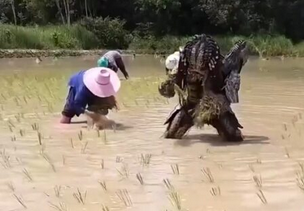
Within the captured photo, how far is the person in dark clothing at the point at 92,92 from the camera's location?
7.07 m

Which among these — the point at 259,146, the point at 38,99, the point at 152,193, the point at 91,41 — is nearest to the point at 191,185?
the point at 152,193

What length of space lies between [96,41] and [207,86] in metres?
23.4

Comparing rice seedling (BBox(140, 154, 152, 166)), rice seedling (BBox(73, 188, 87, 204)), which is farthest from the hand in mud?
rice seedling (BBox(73, 188, 87, 204))

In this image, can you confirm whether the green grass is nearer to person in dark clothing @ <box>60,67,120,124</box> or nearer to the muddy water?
the muddy water

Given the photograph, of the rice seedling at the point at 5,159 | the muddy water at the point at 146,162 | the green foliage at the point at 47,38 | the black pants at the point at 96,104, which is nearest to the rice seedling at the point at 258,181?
the muddy water at the point at 146,162

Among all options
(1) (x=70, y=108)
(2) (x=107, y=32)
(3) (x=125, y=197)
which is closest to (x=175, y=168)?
(3) (x=125, y=197)

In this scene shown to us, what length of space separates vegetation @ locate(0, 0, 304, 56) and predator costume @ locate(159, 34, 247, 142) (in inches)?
717

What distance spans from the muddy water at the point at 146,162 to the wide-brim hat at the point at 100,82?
16.2 inches

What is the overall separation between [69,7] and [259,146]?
96.8 feet

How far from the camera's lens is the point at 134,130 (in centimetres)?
702

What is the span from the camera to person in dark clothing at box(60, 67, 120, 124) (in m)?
7.07

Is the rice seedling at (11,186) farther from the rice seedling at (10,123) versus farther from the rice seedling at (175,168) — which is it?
the rice seedling at (10,123)

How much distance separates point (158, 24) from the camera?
32031mm

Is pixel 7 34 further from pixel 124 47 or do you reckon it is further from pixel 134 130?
pixel 134 130
